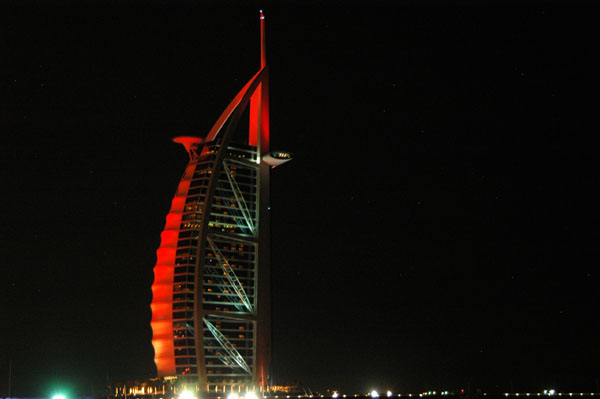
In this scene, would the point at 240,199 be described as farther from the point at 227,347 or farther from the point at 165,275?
the point at 227,347

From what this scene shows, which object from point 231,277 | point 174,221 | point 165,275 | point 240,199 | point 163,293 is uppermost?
point 240,199

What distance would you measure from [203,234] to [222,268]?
18.2 ft

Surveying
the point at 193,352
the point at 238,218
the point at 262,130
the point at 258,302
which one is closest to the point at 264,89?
the point at 262,130

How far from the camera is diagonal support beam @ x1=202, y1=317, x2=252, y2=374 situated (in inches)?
3366

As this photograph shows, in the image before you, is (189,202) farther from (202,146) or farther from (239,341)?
(239,341)

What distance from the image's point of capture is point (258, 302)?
291 feet

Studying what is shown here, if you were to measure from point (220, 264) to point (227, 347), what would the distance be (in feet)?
25.2

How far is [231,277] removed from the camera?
88188 millimetres

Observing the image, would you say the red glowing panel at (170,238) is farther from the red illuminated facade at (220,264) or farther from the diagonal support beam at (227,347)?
the diagonal support beam at (227,347)

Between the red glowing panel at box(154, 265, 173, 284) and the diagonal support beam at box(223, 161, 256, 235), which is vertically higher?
the diagonal support beam at box(223, 161, 256, 235)

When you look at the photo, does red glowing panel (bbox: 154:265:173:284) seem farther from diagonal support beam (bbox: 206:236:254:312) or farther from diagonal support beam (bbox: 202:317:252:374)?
diagonal support beam (bbox: 202:317:252:374)

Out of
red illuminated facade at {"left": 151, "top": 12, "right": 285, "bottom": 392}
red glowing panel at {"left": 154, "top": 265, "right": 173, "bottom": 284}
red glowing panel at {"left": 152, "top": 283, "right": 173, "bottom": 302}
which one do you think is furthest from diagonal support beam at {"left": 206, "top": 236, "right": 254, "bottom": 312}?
red glowing panel at {"left": 152, "top": 283, "right": 173, "bottom": 302}

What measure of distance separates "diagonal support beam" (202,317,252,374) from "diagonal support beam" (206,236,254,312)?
386cm

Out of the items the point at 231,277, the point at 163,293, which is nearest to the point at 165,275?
the point at 163,293
